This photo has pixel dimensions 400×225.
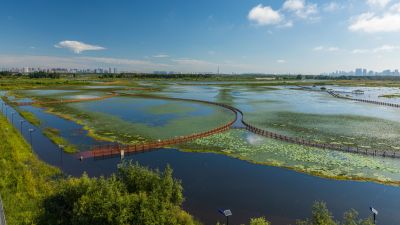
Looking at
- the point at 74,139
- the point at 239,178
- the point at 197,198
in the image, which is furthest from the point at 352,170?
the point at 74,139

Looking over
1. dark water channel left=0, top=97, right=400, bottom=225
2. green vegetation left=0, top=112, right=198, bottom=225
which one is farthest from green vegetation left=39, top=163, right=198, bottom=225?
dark water channel left=0, top=97, right=400, bottom=225

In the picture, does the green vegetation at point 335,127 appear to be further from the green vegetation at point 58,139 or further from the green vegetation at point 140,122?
the green vegetation at point 58,139

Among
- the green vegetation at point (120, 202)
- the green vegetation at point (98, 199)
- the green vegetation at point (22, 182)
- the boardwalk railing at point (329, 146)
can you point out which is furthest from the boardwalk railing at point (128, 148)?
the green vegetation at point (120, 202)

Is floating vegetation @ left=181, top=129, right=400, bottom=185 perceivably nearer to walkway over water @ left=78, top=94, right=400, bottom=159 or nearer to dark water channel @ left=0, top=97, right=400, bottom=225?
walkway over water @ left=78, top=94, right=400, bottom=159

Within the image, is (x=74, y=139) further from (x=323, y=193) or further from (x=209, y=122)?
(x=323, y=193)

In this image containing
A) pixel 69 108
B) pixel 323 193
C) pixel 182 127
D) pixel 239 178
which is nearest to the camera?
pixel 323 193

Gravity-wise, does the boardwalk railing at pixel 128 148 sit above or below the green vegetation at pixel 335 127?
below
